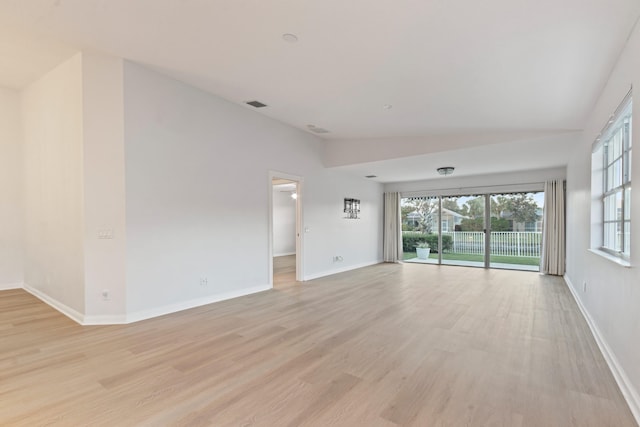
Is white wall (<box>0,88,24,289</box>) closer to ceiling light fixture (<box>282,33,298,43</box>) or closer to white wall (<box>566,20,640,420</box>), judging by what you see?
ceiling light fixture (<box>282,33,298,43</box>)

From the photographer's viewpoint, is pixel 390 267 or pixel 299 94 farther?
pixel 390 267

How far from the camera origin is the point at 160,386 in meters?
2.32

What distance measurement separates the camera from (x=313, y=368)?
260 cm

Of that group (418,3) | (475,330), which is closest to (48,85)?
(418,3)

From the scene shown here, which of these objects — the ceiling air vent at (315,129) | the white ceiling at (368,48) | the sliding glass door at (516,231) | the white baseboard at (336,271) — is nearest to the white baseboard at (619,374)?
the white ceiling at (368,48)

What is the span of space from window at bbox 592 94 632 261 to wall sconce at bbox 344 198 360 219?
4.82 metres

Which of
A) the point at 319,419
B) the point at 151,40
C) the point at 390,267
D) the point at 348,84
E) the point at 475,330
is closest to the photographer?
the point at 319,419

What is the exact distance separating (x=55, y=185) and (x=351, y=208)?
578cm

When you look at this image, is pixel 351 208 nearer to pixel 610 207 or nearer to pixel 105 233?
pixel 610 207

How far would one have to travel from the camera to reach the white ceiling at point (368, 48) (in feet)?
7.76

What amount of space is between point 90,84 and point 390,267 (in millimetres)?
7152

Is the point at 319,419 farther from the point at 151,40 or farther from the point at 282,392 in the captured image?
the point at 151,40

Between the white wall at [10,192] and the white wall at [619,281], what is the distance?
8017 millimetres

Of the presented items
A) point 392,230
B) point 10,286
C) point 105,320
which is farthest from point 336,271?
point 10,286
